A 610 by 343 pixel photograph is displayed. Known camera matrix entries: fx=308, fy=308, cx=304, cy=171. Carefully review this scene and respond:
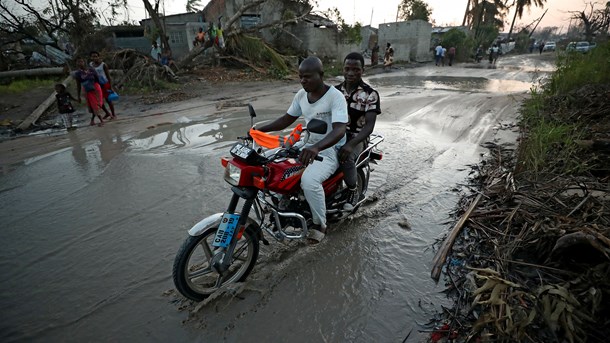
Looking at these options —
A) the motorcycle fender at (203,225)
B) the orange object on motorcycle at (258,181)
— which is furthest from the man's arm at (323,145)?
the motorcycle fender at (203,225)

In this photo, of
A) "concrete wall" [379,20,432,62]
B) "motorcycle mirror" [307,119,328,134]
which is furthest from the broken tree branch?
"concrete wall" [379,20,432,62]

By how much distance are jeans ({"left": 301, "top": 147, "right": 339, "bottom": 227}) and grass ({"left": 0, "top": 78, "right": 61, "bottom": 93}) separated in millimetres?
13731

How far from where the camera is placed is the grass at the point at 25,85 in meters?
11.6

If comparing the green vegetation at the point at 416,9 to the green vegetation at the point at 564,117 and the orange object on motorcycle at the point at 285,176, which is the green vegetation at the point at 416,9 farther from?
the orange object on motorcycle at the point at 285,176

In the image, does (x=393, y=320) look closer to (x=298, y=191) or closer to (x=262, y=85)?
(x=298, y=191)

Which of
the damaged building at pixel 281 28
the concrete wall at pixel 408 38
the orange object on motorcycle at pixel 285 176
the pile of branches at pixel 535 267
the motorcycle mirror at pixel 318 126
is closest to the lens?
the pile of branches at pixel 535 267

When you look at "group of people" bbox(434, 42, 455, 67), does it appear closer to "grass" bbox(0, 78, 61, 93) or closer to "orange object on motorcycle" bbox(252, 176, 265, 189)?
"grass" bbox(0, 78, 61, 93)

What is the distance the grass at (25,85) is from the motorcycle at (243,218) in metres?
13.4

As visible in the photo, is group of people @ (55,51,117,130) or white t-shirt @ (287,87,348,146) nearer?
white t-shirt @ (287,87,348,146)

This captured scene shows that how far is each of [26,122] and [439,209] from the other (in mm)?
10220

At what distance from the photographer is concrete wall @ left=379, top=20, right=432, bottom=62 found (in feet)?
86.6

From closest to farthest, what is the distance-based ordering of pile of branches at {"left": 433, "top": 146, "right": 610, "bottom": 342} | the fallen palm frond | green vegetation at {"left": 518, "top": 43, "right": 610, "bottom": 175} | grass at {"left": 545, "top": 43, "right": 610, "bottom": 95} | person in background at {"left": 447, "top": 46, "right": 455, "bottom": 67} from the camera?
pile of branches at {"left": 433, "top": 146, "right": 610, "bottom": 342} < green vegetation at {"left": 518, "top": 43, "right": 610, "bottom": 175} < grass at {"left": 545, "top": 43, "right": 610, "bottom": 95} < the fallen palm frond < person in background at {"left": 447, "top": 46, "right": 455, "bottom": 67}

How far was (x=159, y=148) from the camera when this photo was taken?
6.22 meters

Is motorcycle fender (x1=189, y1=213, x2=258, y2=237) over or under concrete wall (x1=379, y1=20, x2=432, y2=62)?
under
